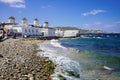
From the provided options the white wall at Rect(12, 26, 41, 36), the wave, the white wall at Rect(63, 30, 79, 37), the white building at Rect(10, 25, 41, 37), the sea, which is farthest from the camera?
the white wall at Rect(63, 30, 79, 37)

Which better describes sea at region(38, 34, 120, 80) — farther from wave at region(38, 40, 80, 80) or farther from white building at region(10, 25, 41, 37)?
white building at region(10, 25, 41, 37)

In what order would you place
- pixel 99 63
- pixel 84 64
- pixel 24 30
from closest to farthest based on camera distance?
pixel 84 64 < pixel 99 63 < pixel 24 30

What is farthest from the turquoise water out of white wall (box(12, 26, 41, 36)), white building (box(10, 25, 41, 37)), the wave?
white wall (box(12, 26, 41, 36))

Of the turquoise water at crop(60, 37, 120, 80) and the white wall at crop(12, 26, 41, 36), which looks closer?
the turquoise water at crop(60, 37, 120, 80)

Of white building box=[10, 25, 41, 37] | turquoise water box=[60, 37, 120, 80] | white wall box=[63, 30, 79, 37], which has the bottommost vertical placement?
turquoise water box=[60, 37, 120, 80]

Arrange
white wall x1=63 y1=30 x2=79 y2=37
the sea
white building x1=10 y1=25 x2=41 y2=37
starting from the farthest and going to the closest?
white wall x1=63 y1=30 x2=79 y2=37 < white building x1=10 y1=25 x2=41 y2=37 < the sea

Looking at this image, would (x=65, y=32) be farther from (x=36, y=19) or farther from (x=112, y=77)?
(x=112, y=77)

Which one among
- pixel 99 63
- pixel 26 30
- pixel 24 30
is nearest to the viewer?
pixel 99 63

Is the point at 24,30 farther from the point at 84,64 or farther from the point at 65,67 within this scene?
the point at 65,67

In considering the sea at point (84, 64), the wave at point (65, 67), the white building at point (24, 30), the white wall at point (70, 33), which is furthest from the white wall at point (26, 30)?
the wave at point (65, 67)

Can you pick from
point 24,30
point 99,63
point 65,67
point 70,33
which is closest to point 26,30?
point 24,30

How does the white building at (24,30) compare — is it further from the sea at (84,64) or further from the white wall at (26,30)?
the sea at (84,64)

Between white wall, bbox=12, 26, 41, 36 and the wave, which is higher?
white wall, bbox=12, 26, 41, 36

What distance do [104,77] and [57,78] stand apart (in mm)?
2853
